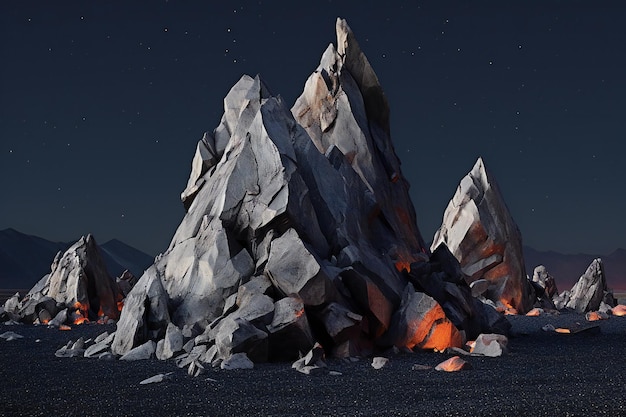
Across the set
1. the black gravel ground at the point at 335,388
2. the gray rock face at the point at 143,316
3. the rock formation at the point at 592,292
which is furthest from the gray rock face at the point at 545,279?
the gray rock face at the point at 143,316

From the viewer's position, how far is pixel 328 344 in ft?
55.3

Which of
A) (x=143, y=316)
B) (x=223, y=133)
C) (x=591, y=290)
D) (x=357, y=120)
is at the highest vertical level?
(x=357, y=120)

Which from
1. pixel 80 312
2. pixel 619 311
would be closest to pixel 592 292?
pixel 619 311

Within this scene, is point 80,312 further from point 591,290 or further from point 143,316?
point 591,290

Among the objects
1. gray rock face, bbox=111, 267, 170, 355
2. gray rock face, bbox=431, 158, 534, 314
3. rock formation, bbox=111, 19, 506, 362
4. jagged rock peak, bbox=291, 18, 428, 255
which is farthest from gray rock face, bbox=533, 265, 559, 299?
gray rock face, bbox=111, 267, 170, 355

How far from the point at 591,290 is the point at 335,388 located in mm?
36106

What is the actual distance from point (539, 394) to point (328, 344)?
7.23 m

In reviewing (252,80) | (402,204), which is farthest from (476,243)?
(252,80)

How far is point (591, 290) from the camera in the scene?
42438 millimetres

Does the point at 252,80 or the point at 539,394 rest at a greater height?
the point at 252,80

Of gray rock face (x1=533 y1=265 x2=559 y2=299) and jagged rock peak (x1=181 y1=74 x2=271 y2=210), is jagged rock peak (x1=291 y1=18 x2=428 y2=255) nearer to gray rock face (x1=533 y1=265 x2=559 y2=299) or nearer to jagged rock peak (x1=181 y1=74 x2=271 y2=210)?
jagged rock peak (x1=181 y1=74 x2=271 y2=210)

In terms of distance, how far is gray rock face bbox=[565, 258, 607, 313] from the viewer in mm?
42062

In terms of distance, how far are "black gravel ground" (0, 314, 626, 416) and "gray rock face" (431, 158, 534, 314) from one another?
22845mm

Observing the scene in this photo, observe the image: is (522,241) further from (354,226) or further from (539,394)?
(539,394)
